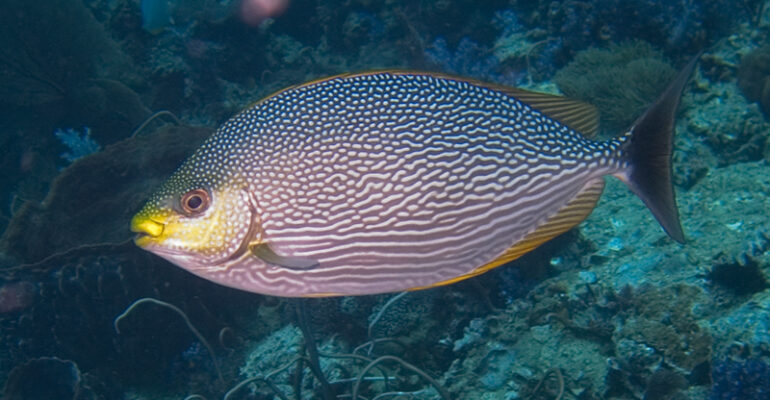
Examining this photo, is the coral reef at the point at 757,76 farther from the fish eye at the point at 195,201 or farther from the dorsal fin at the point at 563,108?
the fish eye at the point at 195,201

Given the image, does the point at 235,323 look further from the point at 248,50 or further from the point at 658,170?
the point at 248,50

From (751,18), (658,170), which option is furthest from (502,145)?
(751,18)

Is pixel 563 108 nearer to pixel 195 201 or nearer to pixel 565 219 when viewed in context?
pixel 565 219

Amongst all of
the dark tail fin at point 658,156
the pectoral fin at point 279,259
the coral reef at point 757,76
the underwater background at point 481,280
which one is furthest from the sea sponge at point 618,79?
the pectoral fin at point 279,259

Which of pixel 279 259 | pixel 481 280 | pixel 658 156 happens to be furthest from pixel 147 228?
pixel 481 280

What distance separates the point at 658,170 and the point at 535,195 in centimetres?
54

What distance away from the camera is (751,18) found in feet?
18.5

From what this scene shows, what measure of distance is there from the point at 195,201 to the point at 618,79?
16.6 ft

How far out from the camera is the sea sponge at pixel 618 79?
492cm

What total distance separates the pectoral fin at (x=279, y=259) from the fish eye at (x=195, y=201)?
275mm

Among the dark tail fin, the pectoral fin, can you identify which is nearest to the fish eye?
the pectoral fin

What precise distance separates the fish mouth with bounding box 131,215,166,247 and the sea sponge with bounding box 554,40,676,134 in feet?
15.6

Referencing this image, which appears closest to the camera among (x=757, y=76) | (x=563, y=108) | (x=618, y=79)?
(x=563, y=108)

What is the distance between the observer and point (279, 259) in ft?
5.63
